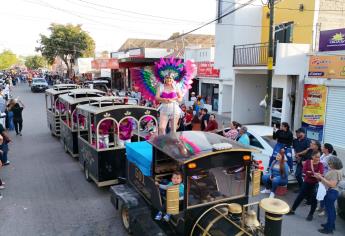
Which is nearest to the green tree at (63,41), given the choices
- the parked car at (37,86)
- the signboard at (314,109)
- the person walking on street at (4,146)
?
the parked car at (37,86)

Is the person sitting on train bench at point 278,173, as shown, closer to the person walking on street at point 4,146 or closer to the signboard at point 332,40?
the signboard at point 332,40

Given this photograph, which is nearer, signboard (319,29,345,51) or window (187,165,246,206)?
window (187,165,246,206)

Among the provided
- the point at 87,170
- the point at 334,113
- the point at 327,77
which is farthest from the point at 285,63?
the point at 87,170

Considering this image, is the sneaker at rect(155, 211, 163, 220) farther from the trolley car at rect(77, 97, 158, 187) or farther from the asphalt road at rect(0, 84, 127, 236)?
the trolley car at rect(77, 97, 158, 187)

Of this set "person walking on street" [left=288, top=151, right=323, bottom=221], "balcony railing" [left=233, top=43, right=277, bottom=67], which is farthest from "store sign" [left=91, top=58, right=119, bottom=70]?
"person walking on street" [left=288, top=151, right=323, bottom=221]

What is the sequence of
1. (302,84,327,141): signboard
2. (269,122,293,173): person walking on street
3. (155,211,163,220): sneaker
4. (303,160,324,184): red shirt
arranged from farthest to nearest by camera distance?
(302,84,327,141): signboard, (269,122,293,173): person walking on street, (303,160,324,184): red shirt, (155,211,163,220): sneaker

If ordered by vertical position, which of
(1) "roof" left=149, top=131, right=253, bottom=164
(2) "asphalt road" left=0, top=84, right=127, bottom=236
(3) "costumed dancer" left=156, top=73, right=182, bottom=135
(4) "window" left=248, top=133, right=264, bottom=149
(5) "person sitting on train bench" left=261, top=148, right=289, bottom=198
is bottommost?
(2) "asphalt road" left=0, top=84, right=127, bottom=236

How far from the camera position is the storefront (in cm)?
1161

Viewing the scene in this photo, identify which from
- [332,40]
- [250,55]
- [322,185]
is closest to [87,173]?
[322,185]

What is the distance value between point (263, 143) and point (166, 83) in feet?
11.2

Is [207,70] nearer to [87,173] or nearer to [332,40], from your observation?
[332,40]

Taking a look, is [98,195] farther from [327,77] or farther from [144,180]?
[327,77]

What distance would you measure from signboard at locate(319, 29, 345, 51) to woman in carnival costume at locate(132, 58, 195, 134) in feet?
22.6

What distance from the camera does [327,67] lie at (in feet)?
38.7
